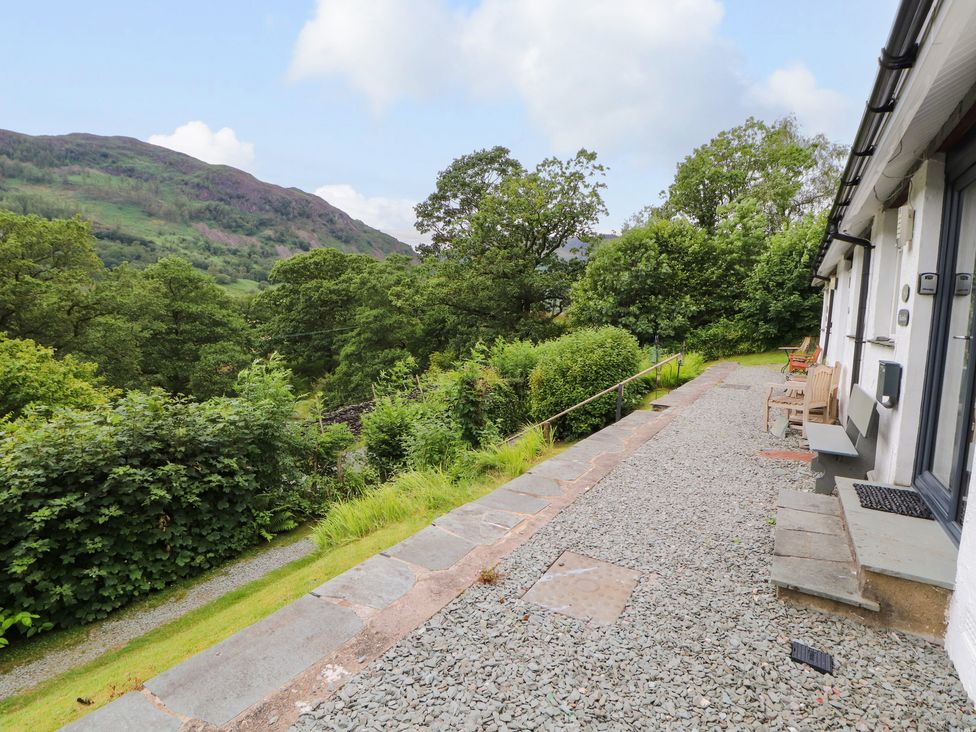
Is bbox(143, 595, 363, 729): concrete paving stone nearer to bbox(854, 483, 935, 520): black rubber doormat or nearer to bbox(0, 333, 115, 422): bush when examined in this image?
bbox(854, 483, 935, 520): black rubber doormat

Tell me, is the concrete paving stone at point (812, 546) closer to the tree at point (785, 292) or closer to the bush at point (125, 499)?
the bush at point (125, 499)

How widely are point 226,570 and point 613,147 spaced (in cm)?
2164

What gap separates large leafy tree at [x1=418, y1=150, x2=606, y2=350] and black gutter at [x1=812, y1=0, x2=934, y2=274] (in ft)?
55.9

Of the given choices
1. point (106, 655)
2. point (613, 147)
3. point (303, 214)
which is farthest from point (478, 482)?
point (303, 214)

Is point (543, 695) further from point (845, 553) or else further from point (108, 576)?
point (108, 576)

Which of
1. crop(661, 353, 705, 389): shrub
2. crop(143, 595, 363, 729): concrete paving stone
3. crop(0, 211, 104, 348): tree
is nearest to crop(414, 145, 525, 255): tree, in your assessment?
crop(0, 211, 104, 348): tree

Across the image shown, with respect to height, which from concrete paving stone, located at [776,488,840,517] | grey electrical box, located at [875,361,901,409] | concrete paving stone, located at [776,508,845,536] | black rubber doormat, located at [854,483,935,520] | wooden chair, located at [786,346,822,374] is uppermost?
grey electrical box, located at [875,361,901,409]

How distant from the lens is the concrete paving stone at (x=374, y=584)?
265 cm

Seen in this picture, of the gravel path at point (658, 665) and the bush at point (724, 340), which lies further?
the bush at point (724, 340)

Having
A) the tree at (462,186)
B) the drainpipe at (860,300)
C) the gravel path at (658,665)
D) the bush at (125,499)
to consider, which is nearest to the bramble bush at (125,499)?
the bush at (125,499)

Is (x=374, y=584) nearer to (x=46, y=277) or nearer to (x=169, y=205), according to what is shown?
(x=46, y=277)

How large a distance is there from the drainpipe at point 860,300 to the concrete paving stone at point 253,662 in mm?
5715

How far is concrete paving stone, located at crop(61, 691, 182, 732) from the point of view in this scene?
5.89 feet

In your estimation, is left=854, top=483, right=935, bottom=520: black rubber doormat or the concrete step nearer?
the concrete step
